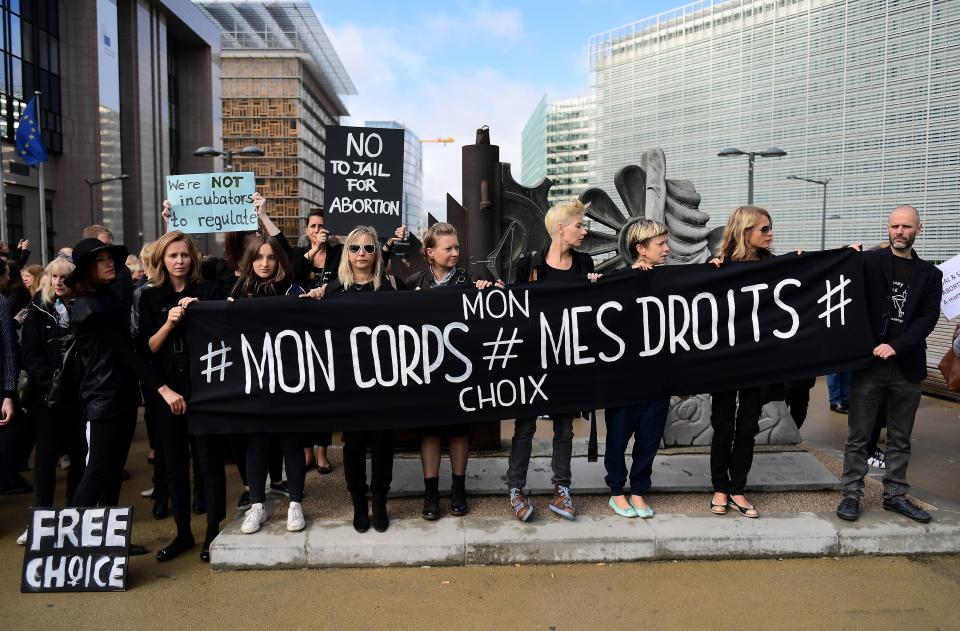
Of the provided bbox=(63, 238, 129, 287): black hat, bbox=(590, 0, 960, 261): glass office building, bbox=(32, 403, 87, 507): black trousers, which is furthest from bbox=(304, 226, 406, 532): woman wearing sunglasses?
bbox=(590, 0, 960, 261): glass office building

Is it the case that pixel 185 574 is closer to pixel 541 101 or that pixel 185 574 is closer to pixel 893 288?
pixel 893 288

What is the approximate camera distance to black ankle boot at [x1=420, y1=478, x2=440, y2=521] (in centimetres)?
414

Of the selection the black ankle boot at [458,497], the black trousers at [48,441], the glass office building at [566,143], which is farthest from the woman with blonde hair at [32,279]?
the glass office building at [566,143]

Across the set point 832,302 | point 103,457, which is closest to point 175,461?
point 103,457

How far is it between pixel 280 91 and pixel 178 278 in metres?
74.1

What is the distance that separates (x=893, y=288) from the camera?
4.18 m

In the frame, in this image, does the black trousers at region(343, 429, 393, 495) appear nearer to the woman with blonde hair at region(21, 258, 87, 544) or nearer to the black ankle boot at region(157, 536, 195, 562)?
the black ankle boot at region(157, 536, 195, 562)

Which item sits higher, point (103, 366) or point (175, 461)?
point (103, 366)

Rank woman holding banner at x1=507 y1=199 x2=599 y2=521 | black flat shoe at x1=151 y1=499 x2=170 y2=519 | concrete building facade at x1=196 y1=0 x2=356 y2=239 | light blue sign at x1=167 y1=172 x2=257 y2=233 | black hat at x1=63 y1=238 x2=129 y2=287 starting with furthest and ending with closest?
concrete building facade at x1=196 y1=0 x2=356 y2=239
light blue sign at x1=167 y1=172 x2=257 y2=233
black flat shoe at x1=151 y1=499 x2=170 y2=519
woman holding banner at x1=507 y1=199 x2=599 y2=521
black hat at x1=63 y1=238 x2=129 y2=287

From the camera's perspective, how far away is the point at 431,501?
13.8 feet

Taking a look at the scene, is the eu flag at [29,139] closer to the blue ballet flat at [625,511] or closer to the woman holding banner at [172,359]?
Answer: the woman holding banner at [172,359]

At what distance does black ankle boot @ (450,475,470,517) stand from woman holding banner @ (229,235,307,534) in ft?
3.00

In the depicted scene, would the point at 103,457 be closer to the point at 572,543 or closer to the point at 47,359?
the point at 47,359

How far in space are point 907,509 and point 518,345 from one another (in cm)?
256
